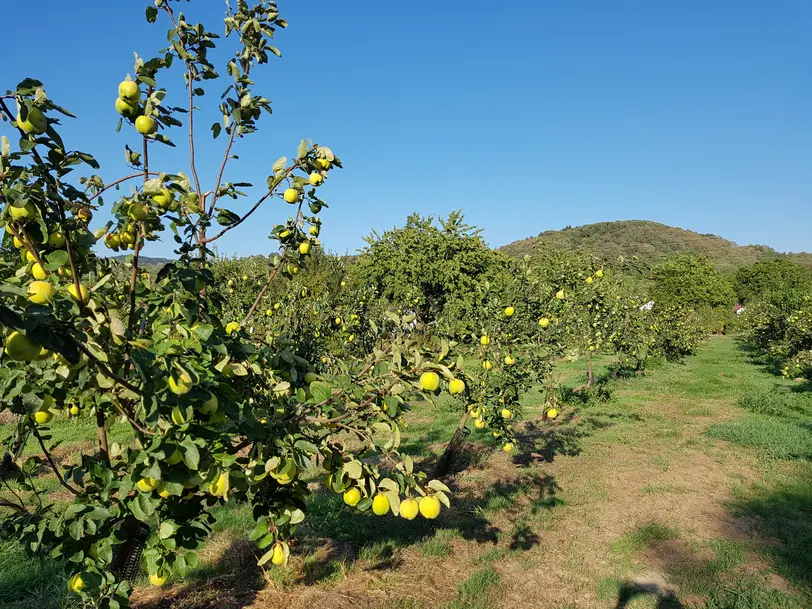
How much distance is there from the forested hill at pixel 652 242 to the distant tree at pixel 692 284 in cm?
2950

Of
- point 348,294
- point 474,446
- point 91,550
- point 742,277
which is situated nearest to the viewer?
point 91,550

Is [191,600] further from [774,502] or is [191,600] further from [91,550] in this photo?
[774,502]

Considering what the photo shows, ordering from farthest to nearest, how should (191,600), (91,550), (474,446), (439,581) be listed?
(474,446) < (439,581) < (191,600) < (91,550)

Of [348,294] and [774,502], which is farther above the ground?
[348,294]

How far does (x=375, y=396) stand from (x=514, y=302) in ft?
11.5

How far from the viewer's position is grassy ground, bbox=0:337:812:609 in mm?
3828

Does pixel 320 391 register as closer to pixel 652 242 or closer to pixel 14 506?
pixel 14 506

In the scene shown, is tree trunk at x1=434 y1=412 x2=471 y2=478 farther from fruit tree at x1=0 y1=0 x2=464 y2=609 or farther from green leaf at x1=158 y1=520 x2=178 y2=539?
green leaf at x1=158 y1=520 x2=178 y2=539

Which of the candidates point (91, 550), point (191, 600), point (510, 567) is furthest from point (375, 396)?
point (510, 567)

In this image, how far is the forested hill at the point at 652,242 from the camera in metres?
71.0

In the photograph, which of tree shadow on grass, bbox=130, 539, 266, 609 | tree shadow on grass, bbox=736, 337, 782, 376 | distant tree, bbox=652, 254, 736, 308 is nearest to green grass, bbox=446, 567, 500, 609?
tree shadow on grass, bbox=130, 539, 266, 609

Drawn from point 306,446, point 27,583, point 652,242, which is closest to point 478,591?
point 306,446

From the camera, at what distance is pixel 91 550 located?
1.97 m

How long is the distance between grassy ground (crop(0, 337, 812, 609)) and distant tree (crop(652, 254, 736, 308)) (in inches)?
1025
